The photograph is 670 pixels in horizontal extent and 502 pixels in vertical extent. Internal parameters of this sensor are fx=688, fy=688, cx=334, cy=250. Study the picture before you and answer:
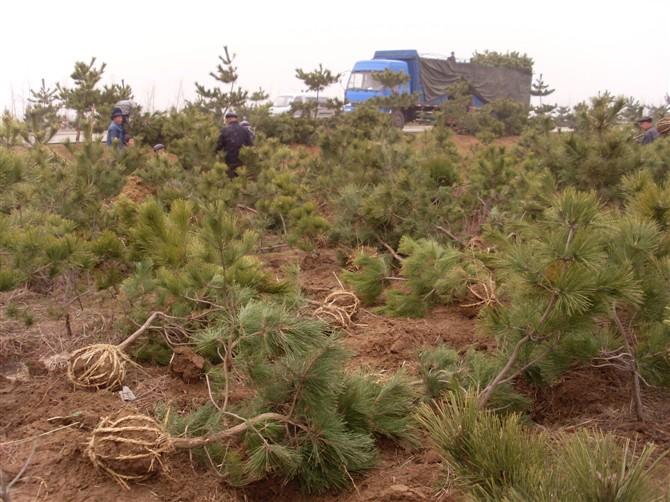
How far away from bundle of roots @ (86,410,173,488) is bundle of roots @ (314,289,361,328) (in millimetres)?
2067

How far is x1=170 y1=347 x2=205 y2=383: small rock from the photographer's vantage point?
3.93 metres

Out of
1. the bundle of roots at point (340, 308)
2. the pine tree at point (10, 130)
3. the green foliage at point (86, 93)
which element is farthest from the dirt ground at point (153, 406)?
the green foliage at point (86, 93)

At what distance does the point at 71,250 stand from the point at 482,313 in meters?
2.27

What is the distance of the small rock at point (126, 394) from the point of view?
3.63 metres

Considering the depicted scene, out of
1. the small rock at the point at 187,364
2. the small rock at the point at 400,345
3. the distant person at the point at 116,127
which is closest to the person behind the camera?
the small rock at the point at 187,364

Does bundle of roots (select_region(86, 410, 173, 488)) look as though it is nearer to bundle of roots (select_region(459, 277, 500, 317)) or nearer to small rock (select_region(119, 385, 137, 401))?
small rock (select_region(119, 385, 137, 401))

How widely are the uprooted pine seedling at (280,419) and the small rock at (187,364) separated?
2.64ft

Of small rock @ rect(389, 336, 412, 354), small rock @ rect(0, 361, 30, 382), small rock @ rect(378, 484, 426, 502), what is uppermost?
small rock @ rect(0, 361, 30, 382)

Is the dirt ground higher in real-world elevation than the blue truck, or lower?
lower

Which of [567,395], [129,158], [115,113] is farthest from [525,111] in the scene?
[567,395]

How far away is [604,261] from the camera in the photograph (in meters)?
2.79

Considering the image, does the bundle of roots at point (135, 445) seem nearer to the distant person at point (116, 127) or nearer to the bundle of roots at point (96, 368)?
the bundle of roots at point (96, 368)

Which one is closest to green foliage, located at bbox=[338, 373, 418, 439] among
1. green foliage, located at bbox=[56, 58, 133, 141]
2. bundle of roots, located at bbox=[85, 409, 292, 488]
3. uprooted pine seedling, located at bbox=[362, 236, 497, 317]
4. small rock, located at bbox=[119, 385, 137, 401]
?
bundle of roots, located at bbox=[85, 409, 292, 488]

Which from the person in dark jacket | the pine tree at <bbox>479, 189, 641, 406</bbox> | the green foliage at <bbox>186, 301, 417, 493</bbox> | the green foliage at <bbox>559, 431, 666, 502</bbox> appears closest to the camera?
the green foliage at <bbox>559, 431, 666, 502</bbox>
